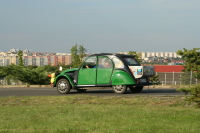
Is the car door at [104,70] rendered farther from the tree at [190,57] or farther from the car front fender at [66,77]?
the tree at [190,57]

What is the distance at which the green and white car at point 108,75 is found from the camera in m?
18.8

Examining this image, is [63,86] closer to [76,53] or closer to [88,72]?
[88,72]

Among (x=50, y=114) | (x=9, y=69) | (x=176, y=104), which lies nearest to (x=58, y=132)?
(x=50, y=114)

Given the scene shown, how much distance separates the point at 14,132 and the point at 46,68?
74.0 feet

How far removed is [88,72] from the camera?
1950 centimetres

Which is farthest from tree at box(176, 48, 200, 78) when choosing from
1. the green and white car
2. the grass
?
the grass

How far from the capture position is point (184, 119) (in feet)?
32.0

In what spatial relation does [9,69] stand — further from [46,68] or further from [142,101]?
[142,101]

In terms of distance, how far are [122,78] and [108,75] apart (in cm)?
73

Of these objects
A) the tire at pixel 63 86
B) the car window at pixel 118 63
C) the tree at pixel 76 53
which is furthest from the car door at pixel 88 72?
the tree at pixel 76 53

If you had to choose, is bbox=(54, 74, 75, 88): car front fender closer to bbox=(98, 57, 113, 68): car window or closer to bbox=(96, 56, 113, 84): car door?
bbox=(96, 56, 113, 84): car door

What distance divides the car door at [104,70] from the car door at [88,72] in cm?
19

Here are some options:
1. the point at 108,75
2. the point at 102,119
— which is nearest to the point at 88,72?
the point at 108,75

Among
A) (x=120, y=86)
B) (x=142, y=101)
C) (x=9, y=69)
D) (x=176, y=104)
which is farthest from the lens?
(x=9, y=69)
